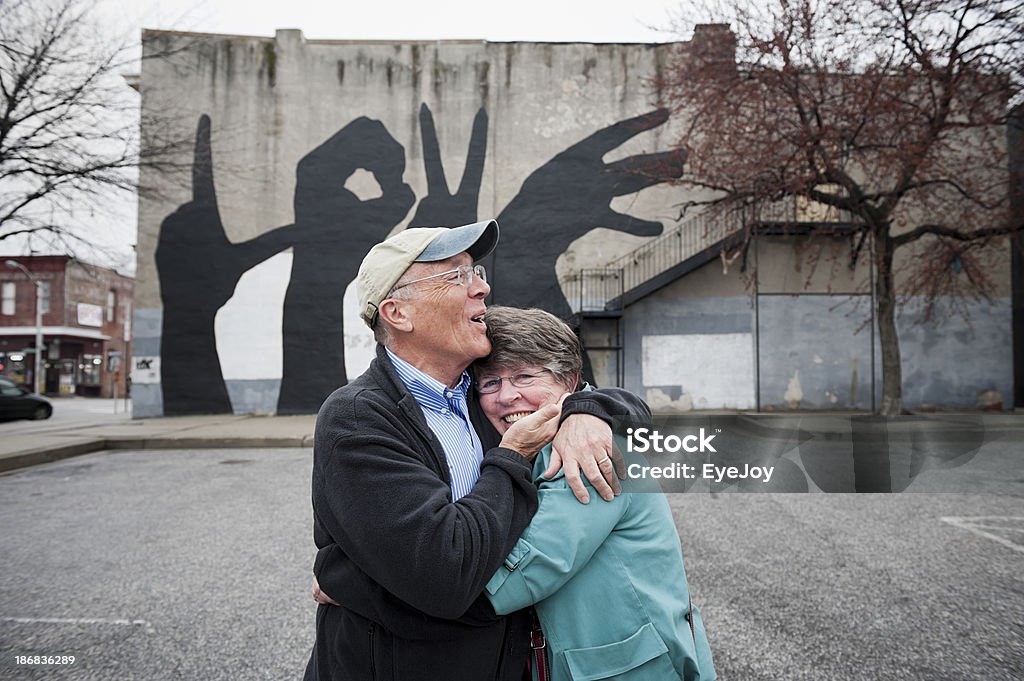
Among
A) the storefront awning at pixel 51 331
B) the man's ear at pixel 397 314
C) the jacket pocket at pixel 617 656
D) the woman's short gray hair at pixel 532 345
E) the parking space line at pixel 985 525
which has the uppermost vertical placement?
the storefront awning at pixel 51 331

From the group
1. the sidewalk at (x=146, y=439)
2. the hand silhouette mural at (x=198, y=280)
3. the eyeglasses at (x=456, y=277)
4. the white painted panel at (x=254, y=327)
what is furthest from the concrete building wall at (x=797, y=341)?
the eyeglasses at (x=456, y=277)

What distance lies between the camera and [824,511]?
6262mm

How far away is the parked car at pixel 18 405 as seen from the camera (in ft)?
60.6

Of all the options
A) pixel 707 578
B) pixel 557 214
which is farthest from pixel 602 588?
pixel 557 214

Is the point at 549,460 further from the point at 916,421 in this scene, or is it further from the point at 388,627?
the point at 916,421

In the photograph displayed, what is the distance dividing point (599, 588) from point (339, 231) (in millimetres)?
16751

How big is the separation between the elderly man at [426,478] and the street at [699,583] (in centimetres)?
114

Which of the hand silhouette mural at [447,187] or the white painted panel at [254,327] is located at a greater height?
the hand silhouette mural at [447,187]

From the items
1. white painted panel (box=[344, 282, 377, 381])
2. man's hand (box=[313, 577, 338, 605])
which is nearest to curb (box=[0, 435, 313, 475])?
white painted panel (box=[344, 282, 377, 381])

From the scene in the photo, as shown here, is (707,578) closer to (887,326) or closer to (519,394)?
(519,394)

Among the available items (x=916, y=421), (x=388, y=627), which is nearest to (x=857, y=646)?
(x=916, y=421)

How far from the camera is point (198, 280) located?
17141mm

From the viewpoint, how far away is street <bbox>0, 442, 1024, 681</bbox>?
10.2 feet

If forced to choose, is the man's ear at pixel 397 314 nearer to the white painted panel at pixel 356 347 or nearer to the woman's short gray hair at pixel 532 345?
the woman's short gray hair at pixel 532 345
